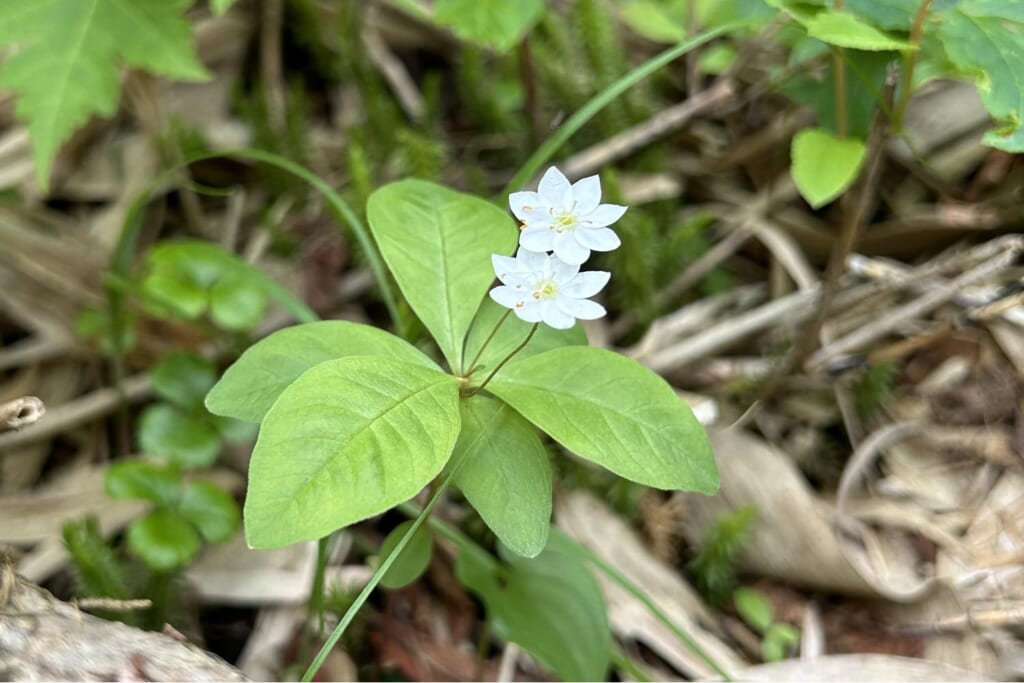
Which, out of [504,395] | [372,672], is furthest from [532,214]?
[372,672]

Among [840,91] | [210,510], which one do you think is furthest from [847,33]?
[210,510]

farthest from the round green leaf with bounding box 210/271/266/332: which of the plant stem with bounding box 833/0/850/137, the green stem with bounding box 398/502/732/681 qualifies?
the plant stem with bounding box 833/0/850/137

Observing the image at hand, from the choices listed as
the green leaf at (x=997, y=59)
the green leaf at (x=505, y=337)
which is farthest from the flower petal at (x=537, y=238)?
the green leaf at (x=997, y=59)

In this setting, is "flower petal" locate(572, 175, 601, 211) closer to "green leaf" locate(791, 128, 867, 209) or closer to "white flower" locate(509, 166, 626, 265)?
"white flower" locate(509, 166, 626, 265)

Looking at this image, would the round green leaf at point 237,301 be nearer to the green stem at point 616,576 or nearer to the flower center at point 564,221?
the green stem at point 616,576

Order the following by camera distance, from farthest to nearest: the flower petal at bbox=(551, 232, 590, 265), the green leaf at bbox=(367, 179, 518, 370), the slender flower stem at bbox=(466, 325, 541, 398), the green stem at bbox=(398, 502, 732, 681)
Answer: the green stem at bbox=(398, 502, 732, 681) → the green leaf at bbox=(367, 179, 518, 370) → the slender flower stem at bbox=(466, 325, 541, 398) → the flower petal at bbox=(551, 232, 590, 265)
